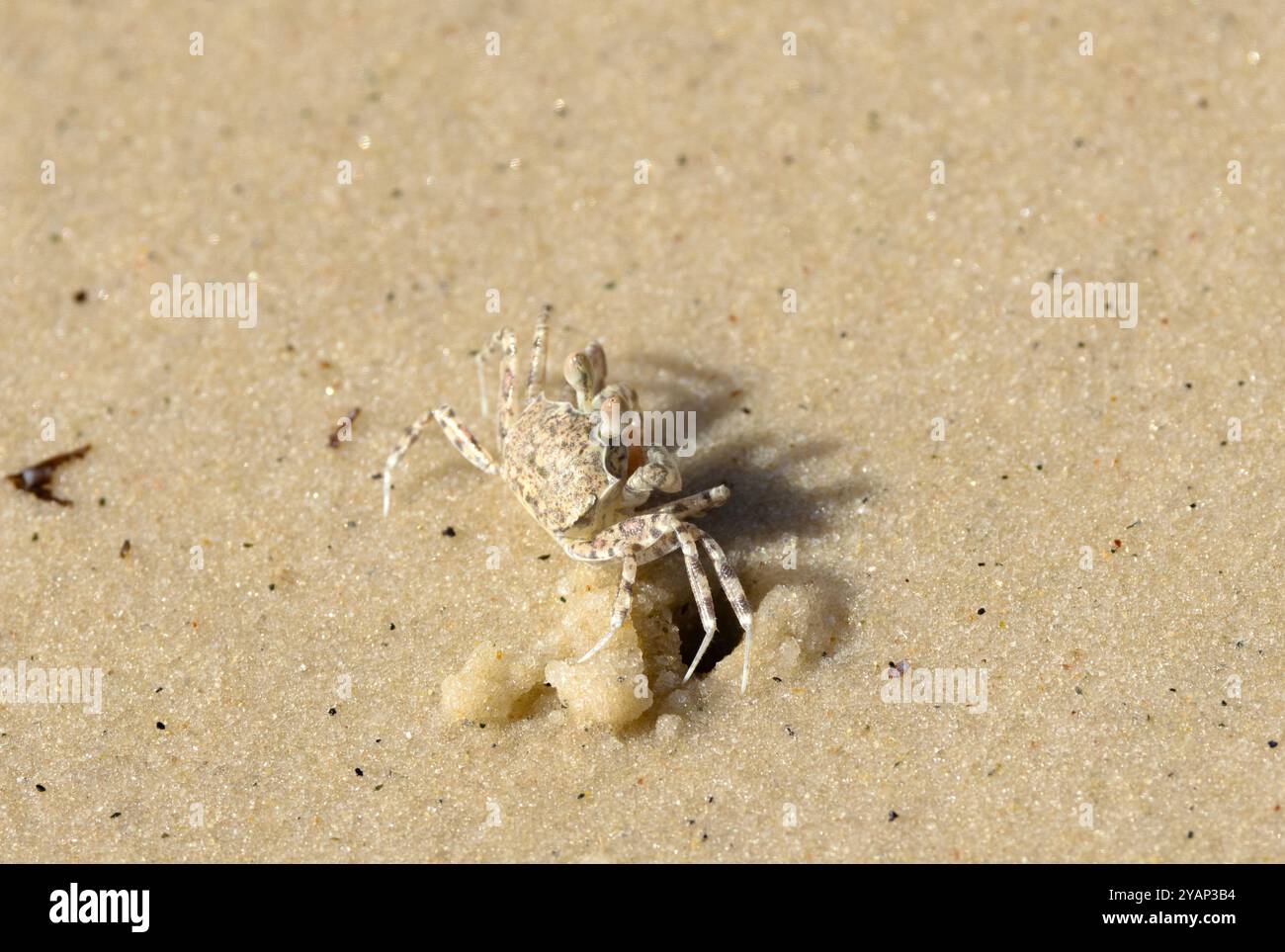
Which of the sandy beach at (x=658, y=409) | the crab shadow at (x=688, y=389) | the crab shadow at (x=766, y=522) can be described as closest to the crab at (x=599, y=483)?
the crab shadow at (x=766, y=522)

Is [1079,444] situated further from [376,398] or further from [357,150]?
[357,150]

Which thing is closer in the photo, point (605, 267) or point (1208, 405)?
point (1208, 405)
